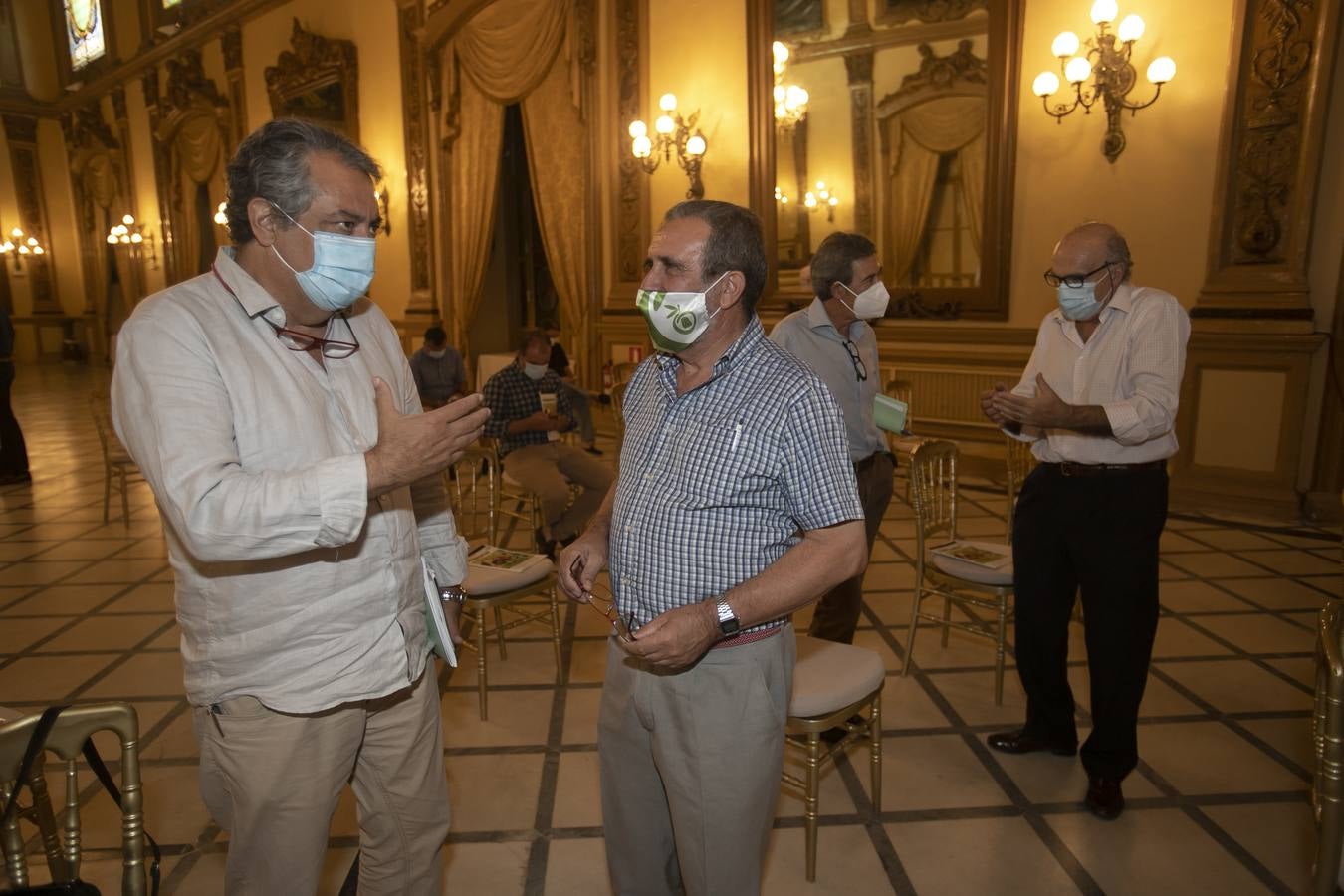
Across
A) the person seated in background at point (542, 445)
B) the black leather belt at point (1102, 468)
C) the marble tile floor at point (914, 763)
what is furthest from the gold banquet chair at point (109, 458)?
the black leather belt at point (1102, 468)

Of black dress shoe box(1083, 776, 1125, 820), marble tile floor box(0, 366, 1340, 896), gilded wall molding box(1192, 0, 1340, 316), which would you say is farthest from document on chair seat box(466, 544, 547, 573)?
gilded wall molding box(1192, 0, 1340, 316)

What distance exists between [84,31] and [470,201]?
1378 centimetres

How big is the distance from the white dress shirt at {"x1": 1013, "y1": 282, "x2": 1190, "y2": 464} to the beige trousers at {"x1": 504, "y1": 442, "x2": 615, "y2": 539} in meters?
2.57

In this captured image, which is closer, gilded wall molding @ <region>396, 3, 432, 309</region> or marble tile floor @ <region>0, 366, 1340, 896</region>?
marble tile floor @ <region>0, 366, 1340, 896</region>

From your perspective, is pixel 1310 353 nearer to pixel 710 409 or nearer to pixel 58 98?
pixel 710 409

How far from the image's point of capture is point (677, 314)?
1495 mm

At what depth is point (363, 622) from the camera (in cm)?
142

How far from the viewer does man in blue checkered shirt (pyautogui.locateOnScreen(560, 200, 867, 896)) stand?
1.39 meters

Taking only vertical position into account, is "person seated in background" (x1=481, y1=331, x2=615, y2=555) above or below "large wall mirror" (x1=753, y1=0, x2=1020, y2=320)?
below

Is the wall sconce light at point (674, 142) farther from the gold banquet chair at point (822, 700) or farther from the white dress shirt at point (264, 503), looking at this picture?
the white dress shirt at point (264, 503)

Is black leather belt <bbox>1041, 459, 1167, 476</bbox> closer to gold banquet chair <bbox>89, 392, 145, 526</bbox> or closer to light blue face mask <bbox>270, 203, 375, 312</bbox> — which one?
light blue face mask <bbox>270, 203, 375, 312</bbox>

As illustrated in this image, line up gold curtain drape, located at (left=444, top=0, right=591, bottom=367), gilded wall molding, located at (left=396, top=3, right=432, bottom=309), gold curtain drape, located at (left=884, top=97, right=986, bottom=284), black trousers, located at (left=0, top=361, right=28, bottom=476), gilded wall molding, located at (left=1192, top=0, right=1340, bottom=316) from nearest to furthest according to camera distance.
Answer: gilded wall molding, located at (left=1192, top=0, right=1340, bottom=316)
gold curtain drape, located at (left=884, top=97, right=986, bottom=284)
black trousers, located at (left=0, top=361, right=28, bottom=476)
gold curtain drape, located at (left=444, top=0, right=591, bottom=367)
gilded wall molding, located at (left=396, top=3, right=432, bottom=309)

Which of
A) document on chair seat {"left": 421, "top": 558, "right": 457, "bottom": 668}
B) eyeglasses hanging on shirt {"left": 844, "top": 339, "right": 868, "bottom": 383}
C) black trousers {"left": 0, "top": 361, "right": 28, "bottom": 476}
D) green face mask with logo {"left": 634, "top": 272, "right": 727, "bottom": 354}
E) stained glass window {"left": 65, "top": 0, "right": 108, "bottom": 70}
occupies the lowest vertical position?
black trousers {"left": 0, "top": 361, "right": 28, "bottom": 476}

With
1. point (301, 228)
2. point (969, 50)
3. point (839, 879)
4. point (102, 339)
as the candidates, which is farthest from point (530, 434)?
point (102, 339)
